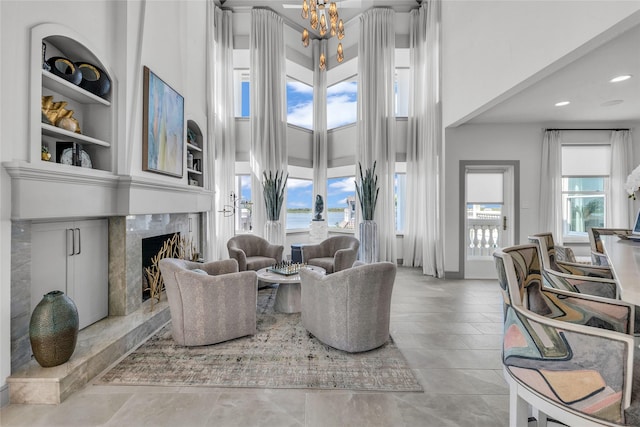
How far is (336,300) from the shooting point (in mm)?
2584

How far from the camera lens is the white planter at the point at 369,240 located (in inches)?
230

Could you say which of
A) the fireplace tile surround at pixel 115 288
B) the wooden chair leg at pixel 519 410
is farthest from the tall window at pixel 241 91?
the wooden chair leg at pixel 519 410

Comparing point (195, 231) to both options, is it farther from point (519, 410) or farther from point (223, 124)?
point (519, 410)

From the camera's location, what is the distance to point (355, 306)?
8.35 feet

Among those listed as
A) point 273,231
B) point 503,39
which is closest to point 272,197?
point 273,231

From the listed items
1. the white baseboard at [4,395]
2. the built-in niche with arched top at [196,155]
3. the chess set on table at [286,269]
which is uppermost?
the built-in niche with arched top at [196,155]

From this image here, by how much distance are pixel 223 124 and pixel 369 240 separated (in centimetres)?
386

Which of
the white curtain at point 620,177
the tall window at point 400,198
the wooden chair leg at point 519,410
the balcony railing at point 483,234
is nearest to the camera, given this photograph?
the wooden chair leg at point 519,410

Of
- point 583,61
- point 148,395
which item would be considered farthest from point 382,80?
point 148,395

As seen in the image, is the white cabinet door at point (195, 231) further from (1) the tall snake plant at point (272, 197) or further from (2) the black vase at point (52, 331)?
(2) the black vase at point (52, 331)

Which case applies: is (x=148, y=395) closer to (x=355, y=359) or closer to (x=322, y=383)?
(x=322, y=383)

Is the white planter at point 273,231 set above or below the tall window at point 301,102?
below

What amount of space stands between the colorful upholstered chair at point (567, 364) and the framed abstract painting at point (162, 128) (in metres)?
3.59

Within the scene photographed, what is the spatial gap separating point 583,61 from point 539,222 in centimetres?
301
